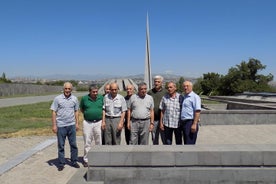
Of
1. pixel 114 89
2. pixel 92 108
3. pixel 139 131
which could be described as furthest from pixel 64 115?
pixel 139 131

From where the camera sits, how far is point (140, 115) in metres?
5.21

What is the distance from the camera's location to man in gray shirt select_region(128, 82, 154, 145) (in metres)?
5.20

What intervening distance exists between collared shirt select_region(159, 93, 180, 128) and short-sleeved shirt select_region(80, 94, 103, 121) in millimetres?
1071

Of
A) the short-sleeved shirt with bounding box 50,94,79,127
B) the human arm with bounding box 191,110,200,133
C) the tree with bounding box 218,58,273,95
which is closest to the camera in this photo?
the human arm with bounding box 191,110,200,133

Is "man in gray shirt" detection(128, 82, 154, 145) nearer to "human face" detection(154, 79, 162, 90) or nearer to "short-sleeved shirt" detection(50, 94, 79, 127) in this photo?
"human face" detection(154, 79, 162, 90)

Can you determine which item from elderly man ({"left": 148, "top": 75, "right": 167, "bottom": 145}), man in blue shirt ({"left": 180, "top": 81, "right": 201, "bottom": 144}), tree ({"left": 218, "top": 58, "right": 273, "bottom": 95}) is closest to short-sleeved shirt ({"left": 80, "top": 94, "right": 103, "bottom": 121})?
elderly man ({"left": 148, "top": 75, "right": 167, "bottom": 145})

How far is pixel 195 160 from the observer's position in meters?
4.36

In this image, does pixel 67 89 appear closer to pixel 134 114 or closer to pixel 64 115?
pixel 64 115

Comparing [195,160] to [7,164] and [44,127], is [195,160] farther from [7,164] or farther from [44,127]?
[44,127]

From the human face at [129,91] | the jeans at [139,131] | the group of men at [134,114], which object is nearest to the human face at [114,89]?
the group of men at [134,114]

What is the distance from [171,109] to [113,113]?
0.96 m

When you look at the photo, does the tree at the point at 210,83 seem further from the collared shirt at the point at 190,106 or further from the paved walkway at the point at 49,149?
the collared shirt at the point at 190,106

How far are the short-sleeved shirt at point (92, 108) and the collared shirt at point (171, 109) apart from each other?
107cm

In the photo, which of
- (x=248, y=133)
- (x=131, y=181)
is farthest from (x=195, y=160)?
(x=248, y=133)
